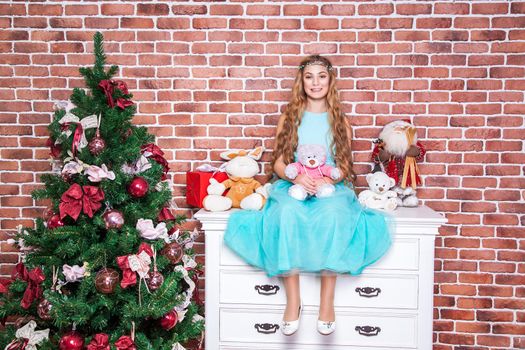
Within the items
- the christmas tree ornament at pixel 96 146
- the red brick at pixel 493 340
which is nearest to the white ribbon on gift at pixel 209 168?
the christmas tree ornament at pixel 96 146

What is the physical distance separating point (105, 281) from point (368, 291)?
1.32m

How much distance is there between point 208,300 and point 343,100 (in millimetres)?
1440

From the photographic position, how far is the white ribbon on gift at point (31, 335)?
2.25m

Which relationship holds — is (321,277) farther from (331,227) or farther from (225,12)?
(225,12)

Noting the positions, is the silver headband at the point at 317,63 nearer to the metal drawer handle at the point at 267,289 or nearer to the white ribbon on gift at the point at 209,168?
the white ribbon on gift at the point at 209,168

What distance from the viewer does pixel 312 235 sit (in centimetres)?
234

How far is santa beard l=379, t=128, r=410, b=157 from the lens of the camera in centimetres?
275

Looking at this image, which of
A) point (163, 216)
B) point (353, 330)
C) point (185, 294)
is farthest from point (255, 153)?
point (353, 330)

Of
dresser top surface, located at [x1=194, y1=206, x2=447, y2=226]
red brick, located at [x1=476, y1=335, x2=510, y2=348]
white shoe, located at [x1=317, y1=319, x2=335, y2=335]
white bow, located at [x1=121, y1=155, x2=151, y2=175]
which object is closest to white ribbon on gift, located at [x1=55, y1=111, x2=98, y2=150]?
white bow, located at [x1=121, y1=155, x2=151, y2=175]

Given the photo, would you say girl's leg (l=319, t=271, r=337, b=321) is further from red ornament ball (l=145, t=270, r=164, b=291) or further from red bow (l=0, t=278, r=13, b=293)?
red bow (l=0, t=278, r=13, b=293)

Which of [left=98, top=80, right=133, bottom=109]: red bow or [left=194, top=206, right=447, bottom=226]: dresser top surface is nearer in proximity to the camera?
[left=98, top=80, right=133, bottom=109]: red bow

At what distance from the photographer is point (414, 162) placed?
2818mm

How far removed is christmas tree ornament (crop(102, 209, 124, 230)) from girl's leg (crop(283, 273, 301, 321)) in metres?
0.87

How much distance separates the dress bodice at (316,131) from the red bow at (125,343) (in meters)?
1.34
